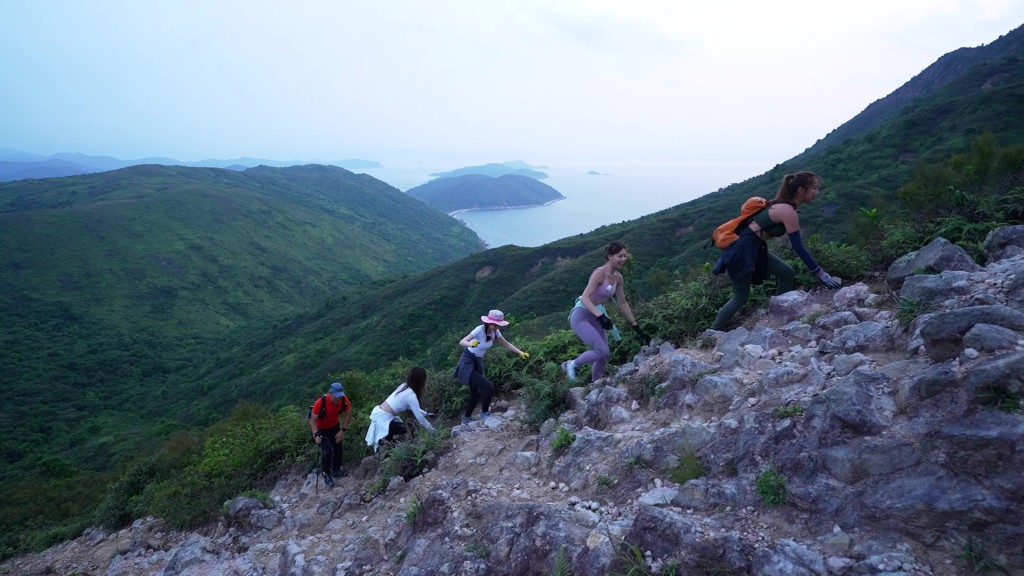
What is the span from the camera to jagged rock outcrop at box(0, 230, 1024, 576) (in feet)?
9.54

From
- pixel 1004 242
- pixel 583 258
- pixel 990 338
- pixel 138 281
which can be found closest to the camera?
pixel 990 338

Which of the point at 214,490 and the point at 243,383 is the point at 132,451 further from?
the point at 214,490

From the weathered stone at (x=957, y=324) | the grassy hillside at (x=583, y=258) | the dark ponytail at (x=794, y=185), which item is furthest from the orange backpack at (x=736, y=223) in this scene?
the grassy hillside at (x=583, y=258)

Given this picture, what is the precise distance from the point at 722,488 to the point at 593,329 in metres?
2.72

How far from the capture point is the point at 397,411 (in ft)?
22.9

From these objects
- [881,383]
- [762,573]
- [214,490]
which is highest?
[881,383]

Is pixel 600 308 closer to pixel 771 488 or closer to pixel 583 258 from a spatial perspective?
pixel 771 488

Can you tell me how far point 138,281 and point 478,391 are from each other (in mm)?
86078

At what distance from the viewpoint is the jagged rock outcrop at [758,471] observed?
114 inches

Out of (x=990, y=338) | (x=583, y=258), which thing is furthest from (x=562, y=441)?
(x=583, y=258)

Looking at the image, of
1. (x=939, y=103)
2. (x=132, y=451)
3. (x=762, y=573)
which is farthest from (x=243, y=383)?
(x=939, y=103)

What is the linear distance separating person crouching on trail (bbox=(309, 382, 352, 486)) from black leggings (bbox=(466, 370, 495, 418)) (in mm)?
1773

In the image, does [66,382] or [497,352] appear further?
[66,382]

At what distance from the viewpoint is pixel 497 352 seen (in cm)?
832
